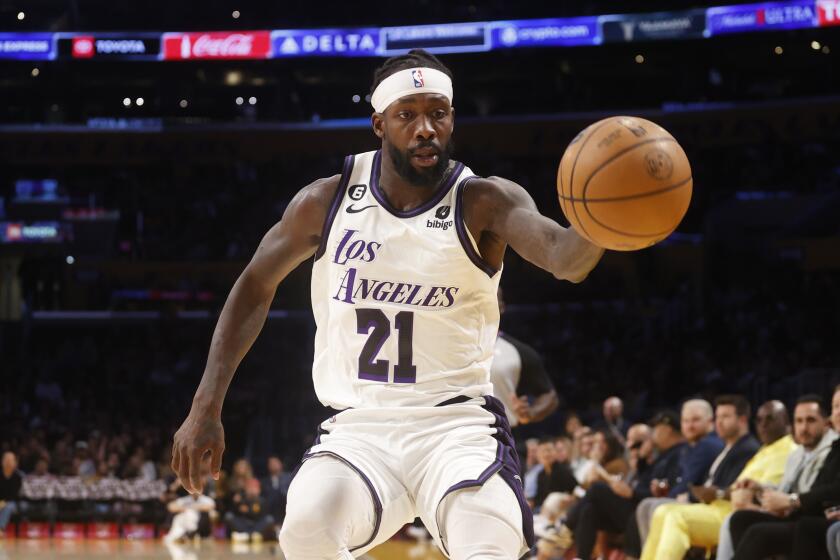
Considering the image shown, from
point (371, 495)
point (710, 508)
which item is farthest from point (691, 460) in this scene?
point (371, 495)

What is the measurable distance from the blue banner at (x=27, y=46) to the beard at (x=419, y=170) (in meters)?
23.7

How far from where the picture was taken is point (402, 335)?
389cm

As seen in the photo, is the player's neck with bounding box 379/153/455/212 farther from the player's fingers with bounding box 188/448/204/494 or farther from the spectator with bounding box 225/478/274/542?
the spectator with bounding box 225/478/274/542

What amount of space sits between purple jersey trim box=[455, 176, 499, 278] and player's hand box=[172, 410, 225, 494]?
102 centimetres

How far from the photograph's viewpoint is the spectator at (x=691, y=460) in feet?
28.0

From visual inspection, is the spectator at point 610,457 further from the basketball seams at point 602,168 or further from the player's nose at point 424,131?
the basketball seams at point 602,168

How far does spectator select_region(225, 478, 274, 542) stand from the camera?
15.0 m

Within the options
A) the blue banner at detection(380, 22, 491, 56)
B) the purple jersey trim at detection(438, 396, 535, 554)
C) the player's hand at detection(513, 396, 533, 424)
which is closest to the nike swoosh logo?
the purple jersey trim at detection(438, 396, 535, 554)

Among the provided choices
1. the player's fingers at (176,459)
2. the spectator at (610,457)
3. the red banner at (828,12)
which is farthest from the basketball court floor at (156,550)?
the red banner at (828,12)

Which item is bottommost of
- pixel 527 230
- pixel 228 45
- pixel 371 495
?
pixel 371 495

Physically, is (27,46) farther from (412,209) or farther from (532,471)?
(412,209)

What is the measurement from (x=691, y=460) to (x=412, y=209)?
5227mm

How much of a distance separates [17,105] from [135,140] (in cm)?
385

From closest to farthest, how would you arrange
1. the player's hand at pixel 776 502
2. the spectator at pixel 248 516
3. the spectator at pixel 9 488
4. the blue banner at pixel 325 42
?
the player's hand at pixel 776 502
the spectator at pixel 248 516
the spectator at pixel 9 488
the blue banner at pixel 325 42
